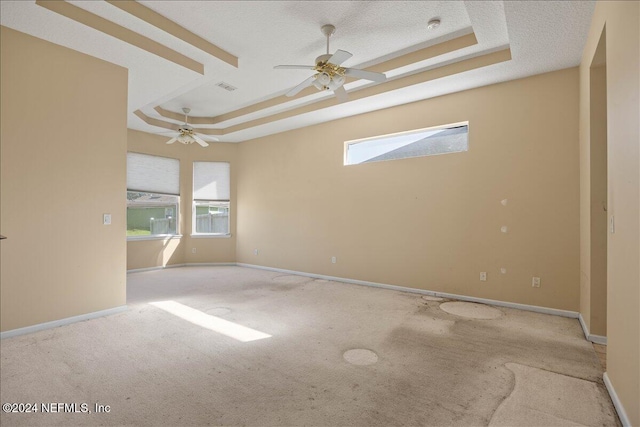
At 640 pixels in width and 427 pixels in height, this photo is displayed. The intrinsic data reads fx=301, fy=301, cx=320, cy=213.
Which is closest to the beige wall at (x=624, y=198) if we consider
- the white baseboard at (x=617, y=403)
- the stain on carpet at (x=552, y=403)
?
the white baseboard at (x=617, y=403)

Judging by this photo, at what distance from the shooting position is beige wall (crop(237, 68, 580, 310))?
3.64 m

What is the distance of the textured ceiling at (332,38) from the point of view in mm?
2738

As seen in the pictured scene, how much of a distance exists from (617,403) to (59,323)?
4.74m

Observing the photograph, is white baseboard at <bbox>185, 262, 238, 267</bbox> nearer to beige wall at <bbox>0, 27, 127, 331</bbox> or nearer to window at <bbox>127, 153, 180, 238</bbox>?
window at <bbox>127, 153, 180, 238</bbox>

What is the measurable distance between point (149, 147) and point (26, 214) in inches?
151

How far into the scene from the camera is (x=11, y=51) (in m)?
2.90

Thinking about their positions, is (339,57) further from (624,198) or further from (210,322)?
(210,322)

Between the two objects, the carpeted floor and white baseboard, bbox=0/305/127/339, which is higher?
white baseboard, bbox=0/305/127/339

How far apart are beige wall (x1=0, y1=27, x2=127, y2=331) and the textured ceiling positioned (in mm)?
292

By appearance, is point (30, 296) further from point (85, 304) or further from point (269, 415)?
point (269, 415)

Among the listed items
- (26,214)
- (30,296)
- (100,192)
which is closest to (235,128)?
(100,192)

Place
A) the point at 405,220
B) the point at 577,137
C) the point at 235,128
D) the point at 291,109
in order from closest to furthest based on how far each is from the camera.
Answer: the point at 577,137, the point at 405,220, the point at 291,109, the point at 235,128

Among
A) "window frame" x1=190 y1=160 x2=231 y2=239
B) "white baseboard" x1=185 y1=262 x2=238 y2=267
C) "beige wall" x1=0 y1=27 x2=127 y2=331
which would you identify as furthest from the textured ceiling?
"white baseboard" x1=185 y1=262 x2=238 y2=267

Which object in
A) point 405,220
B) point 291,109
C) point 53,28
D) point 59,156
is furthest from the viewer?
point 291,109
